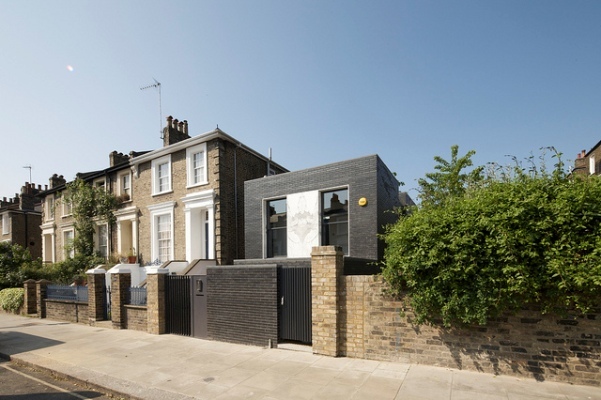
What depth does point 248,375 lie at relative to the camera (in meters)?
6.29

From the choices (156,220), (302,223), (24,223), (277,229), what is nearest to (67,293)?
(156,220)

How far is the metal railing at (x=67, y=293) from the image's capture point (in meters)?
13.1

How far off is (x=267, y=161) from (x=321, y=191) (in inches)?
287

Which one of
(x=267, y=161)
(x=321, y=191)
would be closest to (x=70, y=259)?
(x=267, y=161)

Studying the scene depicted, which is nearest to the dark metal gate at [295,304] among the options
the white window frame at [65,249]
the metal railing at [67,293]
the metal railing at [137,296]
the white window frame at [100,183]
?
the metal railing at [137,296]

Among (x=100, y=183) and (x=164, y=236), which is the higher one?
(x=100, y=183)

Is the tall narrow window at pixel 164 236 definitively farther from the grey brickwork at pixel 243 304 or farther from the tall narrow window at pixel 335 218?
the tall narrow window at pixel 335 218

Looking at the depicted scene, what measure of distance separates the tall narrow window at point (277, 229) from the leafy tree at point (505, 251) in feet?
22.4

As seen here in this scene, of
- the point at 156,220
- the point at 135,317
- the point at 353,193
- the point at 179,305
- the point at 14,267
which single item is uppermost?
the point at 353,193

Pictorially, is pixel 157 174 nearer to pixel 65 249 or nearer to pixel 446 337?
pixel 65 249

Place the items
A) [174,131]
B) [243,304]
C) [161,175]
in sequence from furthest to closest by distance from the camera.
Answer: [174,131]
[161,175]
[243,304]

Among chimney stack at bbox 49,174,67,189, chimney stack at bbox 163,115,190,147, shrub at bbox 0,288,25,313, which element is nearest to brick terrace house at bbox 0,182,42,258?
chimney stack at bbox 49,174,67,189

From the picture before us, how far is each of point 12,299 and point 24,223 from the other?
61.3ft

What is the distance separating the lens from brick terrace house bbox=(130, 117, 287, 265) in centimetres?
1514
